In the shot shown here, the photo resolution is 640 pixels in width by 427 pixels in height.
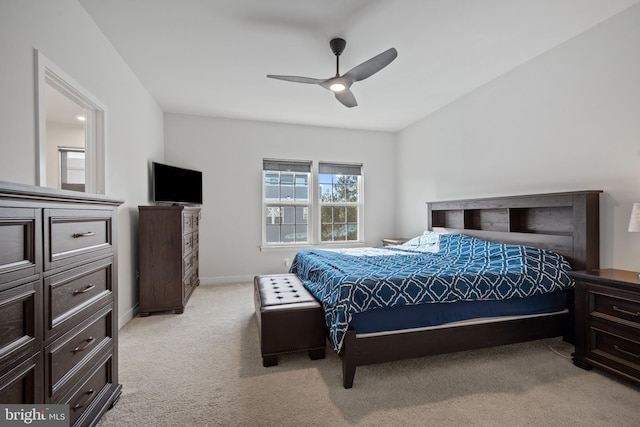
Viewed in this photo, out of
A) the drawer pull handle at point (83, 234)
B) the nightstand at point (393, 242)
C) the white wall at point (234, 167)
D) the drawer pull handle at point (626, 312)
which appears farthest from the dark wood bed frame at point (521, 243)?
the white wall at point (234, 167)

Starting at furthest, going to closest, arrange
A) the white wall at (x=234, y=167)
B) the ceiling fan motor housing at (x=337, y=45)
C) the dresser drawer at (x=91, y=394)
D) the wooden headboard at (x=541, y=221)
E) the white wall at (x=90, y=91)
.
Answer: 1. the white wall at (x=234, y=167)
2. the ceiling fan motor housing at (x=337, y=45)
3. the wooden headboard at (x=541, y=221)
4. the white wall at (x=90, y=91)
5. the dresser drawer at (x=91, y=394)

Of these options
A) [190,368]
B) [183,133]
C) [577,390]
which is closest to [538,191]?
[577,390]

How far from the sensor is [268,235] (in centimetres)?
501

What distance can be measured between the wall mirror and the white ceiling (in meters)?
0.68

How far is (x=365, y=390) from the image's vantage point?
1.89 metres

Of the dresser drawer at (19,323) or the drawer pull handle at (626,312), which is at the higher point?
the dresser drawer at (19,323)

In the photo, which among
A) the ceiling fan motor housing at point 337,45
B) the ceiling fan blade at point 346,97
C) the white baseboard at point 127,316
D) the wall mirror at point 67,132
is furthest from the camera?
the white baseboard at point 127,316

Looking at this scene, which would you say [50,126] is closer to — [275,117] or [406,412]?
[275,117]

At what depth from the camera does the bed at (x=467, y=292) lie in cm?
198

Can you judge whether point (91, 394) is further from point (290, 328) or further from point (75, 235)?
point (290, 328)

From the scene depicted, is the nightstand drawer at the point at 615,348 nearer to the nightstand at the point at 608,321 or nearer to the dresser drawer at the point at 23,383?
the nightstand at the point at 608,321

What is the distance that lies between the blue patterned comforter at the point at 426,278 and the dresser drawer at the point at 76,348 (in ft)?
4.36

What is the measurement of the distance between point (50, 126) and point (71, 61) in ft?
9.83

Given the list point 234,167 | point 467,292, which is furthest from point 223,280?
point 467,292
